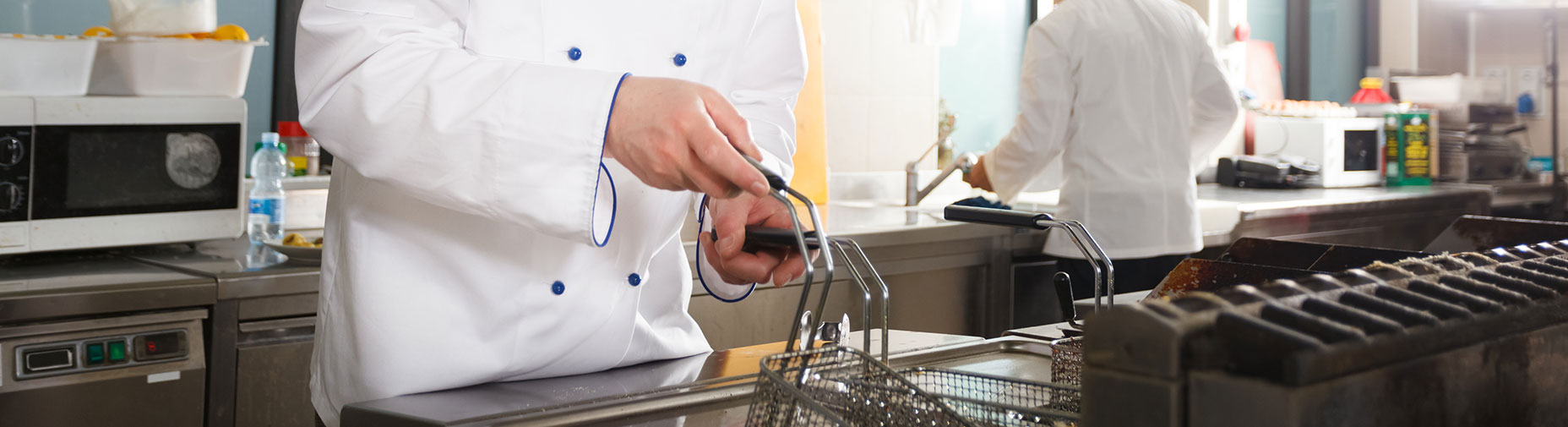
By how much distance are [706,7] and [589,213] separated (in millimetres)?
330

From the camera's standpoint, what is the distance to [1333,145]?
4.63 metres

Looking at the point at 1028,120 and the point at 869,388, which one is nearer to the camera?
the point at 869,388

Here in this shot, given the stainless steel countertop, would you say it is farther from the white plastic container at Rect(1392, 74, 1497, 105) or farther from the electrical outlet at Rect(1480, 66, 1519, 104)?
the electrical outlet at Rect(1480, 66, 1519, 104)

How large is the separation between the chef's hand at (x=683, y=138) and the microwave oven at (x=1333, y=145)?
13.9ft

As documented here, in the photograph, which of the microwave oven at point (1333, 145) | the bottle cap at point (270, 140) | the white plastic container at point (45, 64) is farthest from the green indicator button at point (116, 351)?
the microwave oven at point (1333, 145)

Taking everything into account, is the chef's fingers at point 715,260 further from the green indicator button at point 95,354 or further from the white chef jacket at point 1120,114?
the white chef jacket at point 1120,114

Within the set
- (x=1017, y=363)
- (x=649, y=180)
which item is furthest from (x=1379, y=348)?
(x=1017, y=363)

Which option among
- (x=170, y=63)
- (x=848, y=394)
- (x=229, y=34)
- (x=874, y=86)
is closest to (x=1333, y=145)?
(x=874, y=86)

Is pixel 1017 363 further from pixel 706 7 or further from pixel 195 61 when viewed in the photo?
pixel 195 61

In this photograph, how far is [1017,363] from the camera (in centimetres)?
134

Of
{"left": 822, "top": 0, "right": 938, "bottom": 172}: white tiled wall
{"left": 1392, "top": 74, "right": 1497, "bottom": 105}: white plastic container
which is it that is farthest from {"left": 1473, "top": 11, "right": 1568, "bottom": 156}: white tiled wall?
{"left": 822, "top": 0, "right": 938, "bottom": 172}: white tiled wall

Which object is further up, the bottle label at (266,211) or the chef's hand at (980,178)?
the chef's hand at (980,178)

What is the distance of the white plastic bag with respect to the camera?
6.77 ft

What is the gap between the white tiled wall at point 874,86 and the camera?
3766mm
